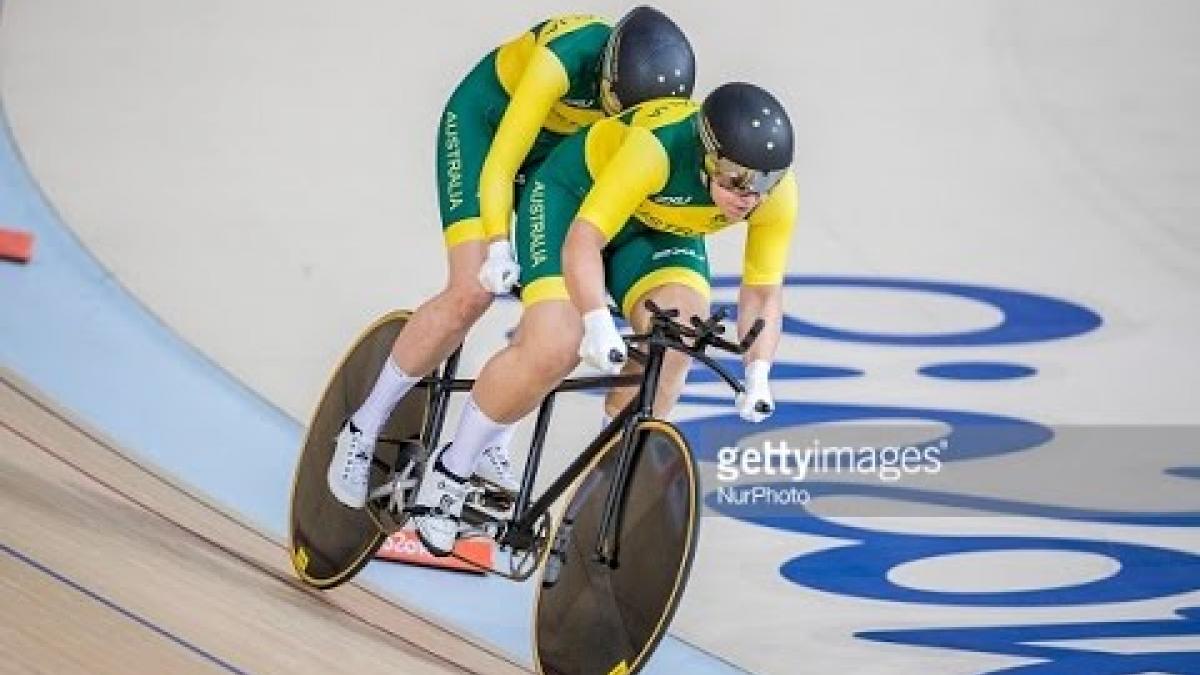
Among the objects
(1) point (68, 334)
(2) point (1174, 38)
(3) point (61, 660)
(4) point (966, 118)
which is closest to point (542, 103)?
(3) point (61, 660)

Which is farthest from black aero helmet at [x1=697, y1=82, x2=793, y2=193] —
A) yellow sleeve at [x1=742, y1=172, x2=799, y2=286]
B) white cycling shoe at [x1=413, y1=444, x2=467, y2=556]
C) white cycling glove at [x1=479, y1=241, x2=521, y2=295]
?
white cycling shoe at [x1=413, y1=444, x2=467, y2=556]

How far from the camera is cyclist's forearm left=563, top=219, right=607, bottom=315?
382 centimetres

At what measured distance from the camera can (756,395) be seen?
3.99 m

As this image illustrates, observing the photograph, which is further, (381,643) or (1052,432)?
(1052,432)

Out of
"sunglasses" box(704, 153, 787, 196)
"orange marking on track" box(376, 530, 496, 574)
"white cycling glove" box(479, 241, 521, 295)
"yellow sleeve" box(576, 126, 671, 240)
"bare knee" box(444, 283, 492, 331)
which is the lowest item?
"orange marking on track" box(376, 530, 496, 574)

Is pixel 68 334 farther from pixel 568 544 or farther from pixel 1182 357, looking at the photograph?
pixel 1182 357

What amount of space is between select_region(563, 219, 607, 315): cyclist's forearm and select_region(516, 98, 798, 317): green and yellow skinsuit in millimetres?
25

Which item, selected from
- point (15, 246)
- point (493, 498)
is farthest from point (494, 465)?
point (15, 246)

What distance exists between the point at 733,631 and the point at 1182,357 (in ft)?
6.62

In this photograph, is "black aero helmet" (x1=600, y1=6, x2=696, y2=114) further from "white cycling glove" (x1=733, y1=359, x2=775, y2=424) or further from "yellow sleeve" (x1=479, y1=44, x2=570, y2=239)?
"white cycling glove" (x1=733, y1=359, x2=775, y2=424)

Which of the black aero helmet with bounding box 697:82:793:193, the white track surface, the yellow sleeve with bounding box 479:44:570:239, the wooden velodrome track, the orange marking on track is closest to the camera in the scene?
the wooden velodrome track

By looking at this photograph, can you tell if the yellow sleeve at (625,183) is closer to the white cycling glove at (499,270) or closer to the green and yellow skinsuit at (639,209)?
the green and yellow skinsuit at (639,209)

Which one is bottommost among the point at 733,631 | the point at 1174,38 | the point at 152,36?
the point at 733,631

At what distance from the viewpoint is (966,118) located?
7664 mm
